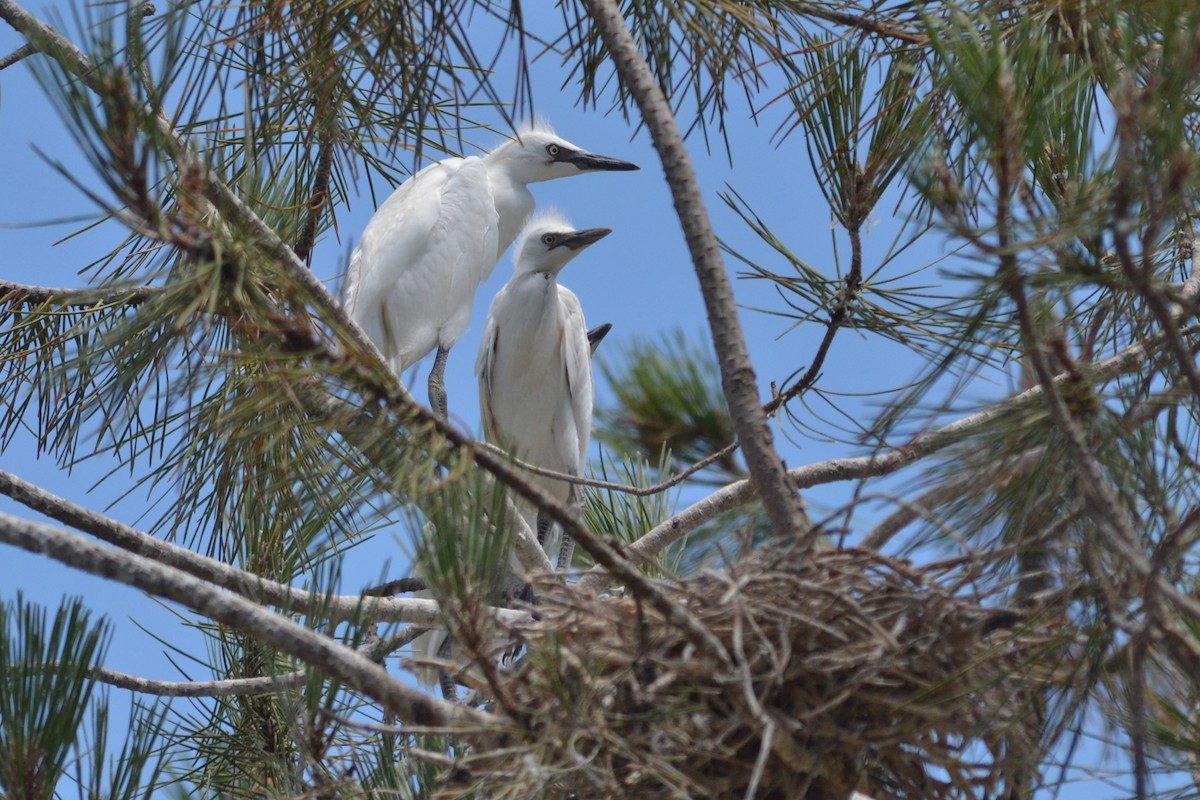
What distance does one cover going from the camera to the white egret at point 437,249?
3805mm

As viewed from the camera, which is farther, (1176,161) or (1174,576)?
(1174,576)

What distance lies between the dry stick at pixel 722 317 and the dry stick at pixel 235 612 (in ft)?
A: 1.40

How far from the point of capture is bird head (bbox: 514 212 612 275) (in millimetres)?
3840

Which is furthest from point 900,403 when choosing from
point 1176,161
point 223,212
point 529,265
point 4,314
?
point 529,265

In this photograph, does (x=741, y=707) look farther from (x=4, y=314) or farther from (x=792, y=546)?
(x=4, y=314)

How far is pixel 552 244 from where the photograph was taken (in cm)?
387

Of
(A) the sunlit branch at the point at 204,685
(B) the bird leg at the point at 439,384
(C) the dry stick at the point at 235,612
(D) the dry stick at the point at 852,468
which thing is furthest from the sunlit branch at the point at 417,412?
(B) the bird leg at the point at 439,384

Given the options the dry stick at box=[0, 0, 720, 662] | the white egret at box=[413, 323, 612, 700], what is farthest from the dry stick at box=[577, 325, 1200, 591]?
the white egret at box=[413, 323, 612, 700]

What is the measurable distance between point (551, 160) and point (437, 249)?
26.8 inches

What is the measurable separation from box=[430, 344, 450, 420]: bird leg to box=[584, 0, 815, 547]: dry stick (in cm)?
207

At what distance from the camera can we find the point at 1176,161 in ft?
3.48

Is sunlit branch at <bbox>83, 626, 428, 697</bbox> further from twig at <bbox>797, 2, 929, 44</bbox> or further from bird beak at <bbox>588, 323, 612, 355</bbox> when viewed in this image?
bird beak at <bbox>588, 323, 612, 355</bbox>

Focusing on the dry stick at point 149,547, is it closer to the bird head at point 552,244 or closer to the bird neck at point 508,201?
the bird head at point 552,244

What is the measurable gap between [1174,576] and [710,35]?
1202mm
